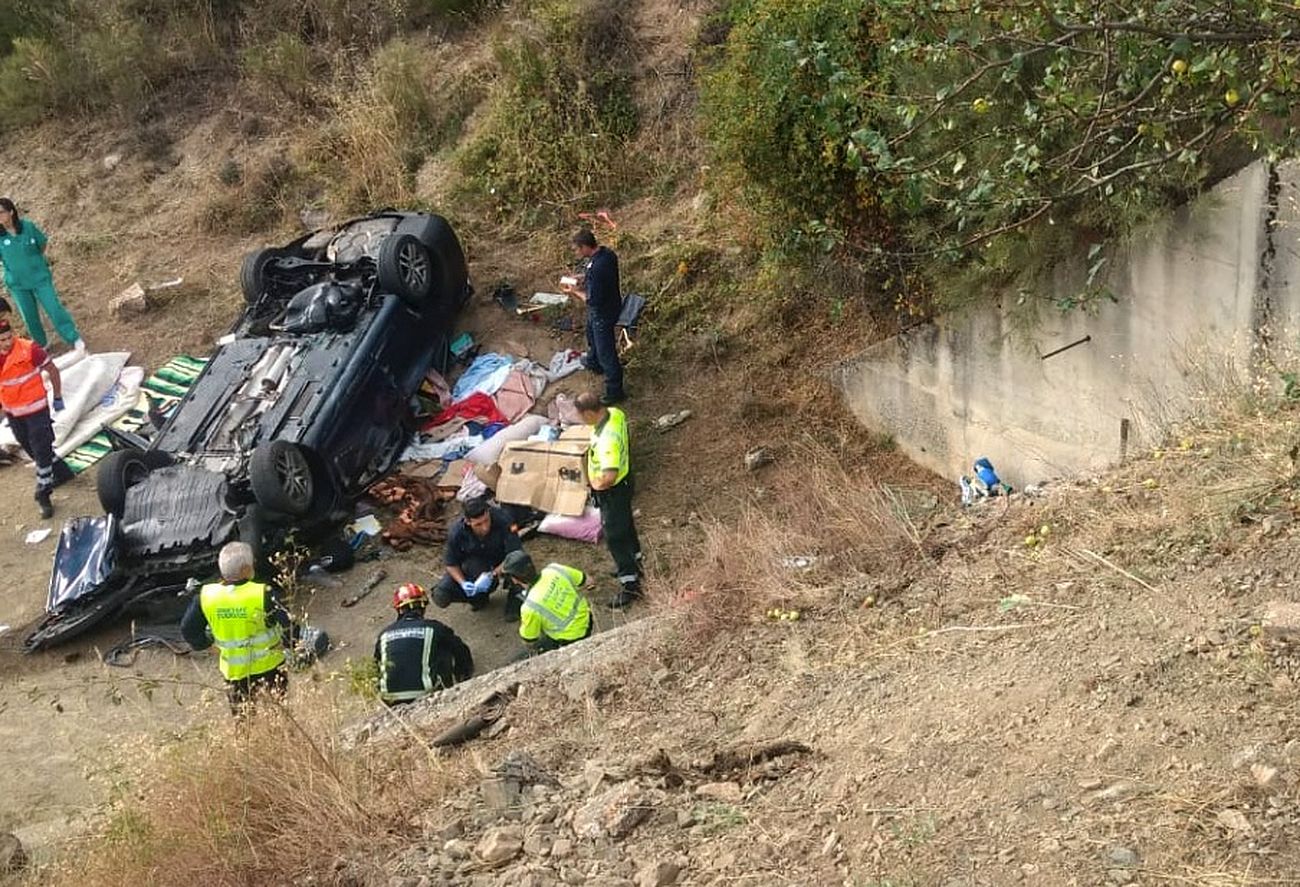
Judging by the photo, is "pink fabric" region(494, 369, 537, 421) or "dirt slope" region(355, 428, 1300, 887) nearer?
"dirt slope" region(355, 428, 1300, 887)

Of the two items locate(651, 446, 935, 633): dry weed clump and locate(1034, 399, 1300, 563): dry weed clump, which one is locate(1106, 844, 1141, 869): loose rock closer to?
locate(1034, 399, 1300, 563): dry weed clump

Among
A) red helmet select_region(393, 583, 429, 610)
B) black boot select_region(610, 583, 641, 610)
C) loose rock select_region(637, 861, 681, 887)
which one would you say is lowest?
black boot select_region(610, 583, 641, 610)

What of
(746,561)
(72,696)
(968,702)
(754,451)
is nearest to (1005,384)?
(754,451)

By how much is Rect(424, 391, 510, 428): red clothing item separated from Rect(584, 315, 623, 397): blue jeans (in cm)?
91

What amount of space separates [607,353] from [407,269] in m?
1.76

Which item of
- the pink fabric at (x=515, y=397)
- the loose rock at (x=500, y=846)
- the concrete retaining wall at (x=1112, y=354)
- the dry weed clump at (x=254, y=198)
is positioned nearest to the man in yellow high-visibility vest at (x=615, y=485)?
the concrete retaining wall at (x=1112, y=354)

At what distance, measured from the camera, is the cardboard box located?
29.6 ft

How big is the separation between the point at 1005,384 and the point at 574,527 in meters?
3.11

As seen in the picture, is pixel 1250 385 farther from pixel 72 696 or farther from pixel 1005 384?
pixel 72 696

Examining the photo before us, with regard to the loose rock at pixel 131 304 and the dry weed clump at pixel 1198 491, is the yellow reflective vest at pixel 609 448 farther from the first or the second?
the loose rock at pixel 131 304

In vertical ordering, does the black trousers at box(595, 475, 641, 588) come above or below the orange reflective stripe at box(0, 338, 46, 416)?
below

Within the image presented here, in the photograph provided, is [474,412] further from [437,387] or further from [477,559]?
[477,559]

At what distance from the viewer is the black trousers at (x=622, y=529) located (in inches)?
306

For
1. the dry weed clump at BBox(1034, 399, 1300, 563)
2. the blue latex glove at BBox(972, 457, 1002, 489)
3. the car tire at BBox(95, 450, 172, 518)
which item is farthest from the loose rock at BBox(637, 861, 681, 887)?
the car tire at BBox(95, 450, 172, 518)
